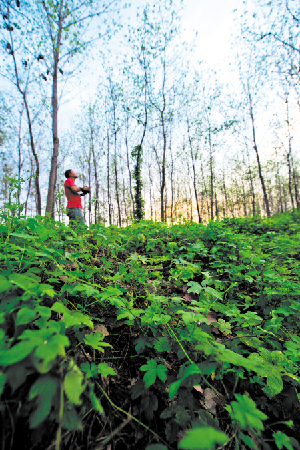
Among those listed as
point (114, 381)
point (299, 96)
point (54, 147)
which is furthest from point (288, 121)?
point (114, 381)

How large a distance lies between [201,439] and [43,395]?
509 mm

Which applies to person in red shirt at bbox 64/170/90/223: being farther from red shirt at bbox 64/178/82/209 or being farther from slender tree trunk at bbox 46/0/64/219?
slender tree trunk at bbox 46/0/64/219

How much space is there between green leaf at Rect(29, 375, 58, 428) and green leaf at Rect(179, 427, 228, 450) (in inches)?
16.8

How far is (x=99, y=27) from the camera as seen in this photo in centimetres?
749

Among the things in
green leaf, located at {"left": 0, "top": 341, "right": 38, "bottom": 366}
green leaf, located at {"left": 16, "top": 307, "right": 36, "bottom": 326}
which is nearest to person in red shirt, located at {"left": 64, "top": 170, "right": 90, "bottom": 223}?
green leaf, located at {"left": 16, "top": 307, "right": 36, "bottom": 326}

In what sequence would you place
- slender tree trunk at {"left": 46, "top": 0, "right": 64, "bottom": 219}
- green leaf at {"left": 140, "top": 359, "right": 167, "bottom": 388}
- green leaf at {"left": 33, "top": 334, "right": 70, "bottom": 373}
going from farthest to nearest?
slender tree trunk at {"left": 46, "top": 0, "right": 64, "bottom": 219}
green leaf at {"left": 140, "top": 359, "right": 167, "bottom": 388}
green leaf at {"left": 33, "top": 334, "right": 70, "bottom": 373}

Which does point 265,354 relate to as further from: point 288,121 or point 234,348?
point 288,121

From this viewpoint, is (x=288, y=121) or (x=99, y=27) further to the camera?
(x=288, y=121)

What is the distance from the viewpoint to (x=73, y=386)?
60 cm

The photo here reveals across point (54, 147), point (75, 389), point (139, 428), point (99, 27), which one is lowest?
point (139, 428)

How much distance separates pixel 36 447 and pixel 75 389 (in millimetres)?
431

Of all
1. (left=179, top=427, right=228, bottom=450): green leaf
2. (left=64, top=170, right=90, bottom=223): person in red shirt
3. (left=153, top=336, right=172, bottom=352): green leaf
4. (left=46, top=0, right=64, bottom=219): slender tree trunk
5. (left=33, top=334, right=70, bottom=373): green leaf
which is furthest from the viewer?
(left=46, top=0, right=64, bottom=219): slender tree trunk

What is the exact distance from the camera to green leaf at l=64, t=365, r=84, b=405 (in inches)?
22.4

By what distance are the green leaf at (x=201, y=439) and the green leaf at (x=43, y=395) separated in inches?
16.8
